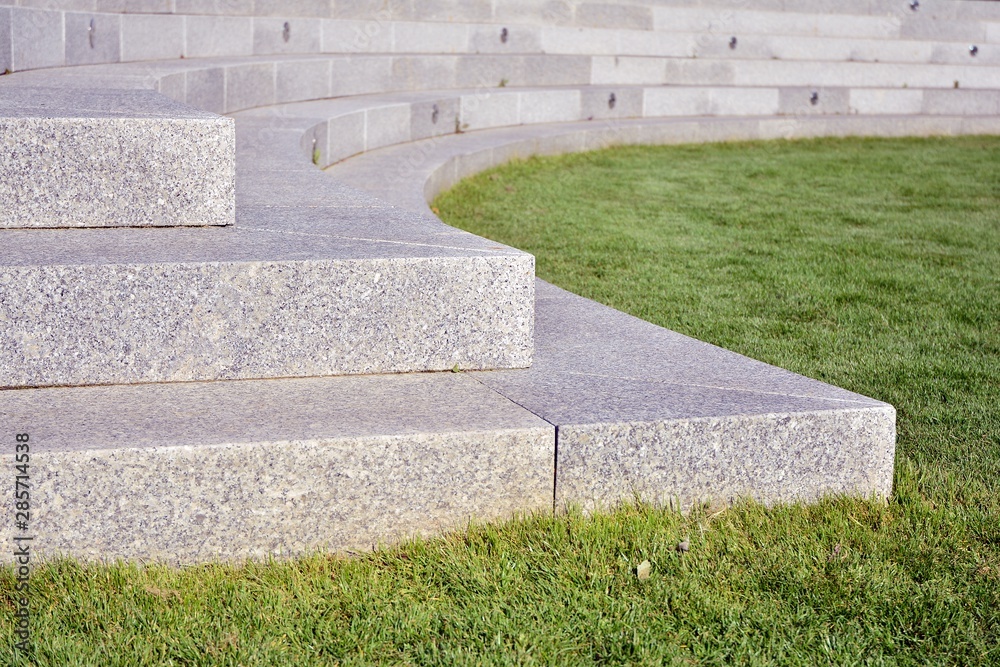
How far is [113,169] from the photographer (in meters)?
3.23

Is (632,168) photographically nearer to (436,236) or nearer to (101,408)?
(436,236)

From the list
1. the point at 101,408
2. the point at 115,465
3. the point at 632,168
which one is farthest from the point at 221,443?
the point at 632,168

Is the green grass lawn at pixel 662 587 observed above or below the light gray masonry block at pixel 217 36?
below

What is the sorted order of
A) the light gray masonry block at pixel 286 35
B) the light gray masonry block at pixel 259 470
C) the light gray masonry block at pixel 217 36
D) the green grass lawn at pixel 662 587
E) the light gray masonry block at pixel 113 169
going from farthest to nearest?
the light gray masonry block at pixel 286 35 < the light gray masonry block at pixel 217 36 < the light gray masonry block at pixel 113 169 < the light gray masonry block at pixel 259 470 < the green grass lawn at pixel 662 587

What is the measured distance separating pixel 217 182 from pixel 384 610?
5.29ft

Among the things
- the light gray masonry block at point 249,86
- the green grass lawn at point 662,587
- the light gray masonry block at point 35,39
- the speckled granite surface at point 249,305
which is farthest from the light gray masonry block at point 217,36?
the green grass lawn at point 662,587

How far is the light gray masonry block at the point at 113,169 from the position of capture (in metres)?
3.17

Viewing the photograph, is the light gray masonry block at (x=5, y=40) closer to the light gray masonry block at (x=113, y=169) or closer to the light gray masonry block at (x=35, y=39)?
the light gray masonry block at (x=35, y=39)

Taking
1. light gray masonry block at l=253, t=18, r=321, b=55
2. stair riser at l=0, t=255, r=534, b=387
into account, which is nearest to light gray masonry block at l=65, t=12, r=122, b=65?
light gray masonry block at l=253, t=18, r=321, b=55

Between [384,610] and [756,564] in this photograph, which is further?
[756,564]

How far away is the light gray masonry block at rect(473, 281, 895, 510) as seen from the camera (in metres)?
2.64

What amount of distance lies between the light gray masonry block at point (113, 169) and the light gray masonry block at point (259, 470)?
742mm

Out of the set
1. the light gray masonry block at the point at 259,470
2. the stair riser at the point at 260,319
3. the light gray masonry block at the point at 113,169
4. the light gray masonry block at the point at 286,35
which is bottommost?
the light gray masonry block at the point at 259,470

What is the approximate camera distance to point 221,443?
7.85 ft
